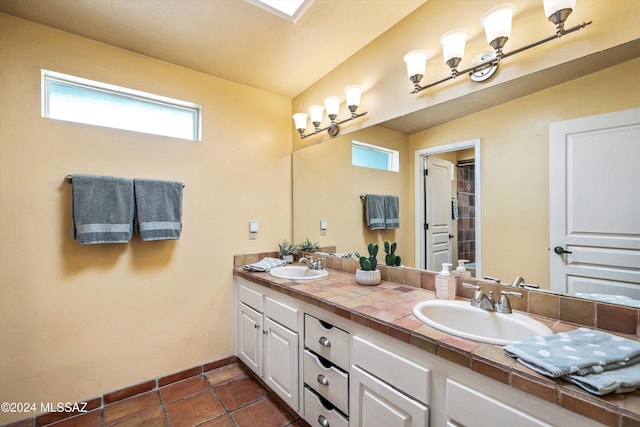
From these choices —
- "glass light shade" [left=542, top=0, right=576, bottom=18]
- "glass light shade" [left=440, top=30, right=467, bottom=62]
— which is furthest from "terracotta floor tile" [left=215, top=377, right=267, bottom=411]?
"glass light shade" [left=542, top=0, right=576, bottom=18]

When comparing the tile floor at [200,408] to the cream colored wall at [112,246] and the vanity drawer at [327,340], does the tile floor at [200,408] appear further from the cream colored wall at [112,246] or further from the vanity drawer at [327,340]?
the vanity drawer at [327,340]

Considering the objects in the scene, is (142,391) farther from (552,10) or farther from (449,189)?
(552,10)

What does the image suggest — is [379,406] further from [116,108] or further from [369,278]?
[116,108]

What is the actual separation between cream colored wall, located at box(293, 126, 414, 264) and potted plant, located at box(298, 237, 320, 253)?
0.05 metres

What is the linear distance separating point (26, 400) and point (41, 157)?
144 centimetres

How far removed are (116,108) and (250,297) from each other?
5.49 feet

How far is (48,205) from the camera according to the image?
1.70 meters

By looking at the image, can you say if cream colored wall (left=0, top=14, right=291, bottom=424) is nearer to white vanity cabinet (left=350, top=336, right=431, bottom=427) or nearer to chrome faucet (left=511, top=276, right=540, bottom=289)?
white vanity cabinet (left=350, top=336, right=431, bottom=427)

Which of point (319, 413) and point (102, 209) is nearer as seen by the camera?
point (319, 413)

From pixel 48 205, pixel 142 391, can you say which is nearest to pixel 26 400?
pixel 142 391

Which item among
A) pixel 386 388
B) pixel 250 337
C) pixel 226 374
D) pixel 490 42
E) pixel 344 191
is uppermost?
pixel 490 42

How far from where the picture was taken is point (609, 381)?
669mm

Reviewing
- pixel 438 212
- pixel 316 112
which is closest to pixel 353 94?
pixel 316 112

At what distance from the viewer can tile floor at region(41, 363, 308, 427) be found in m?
1.70
